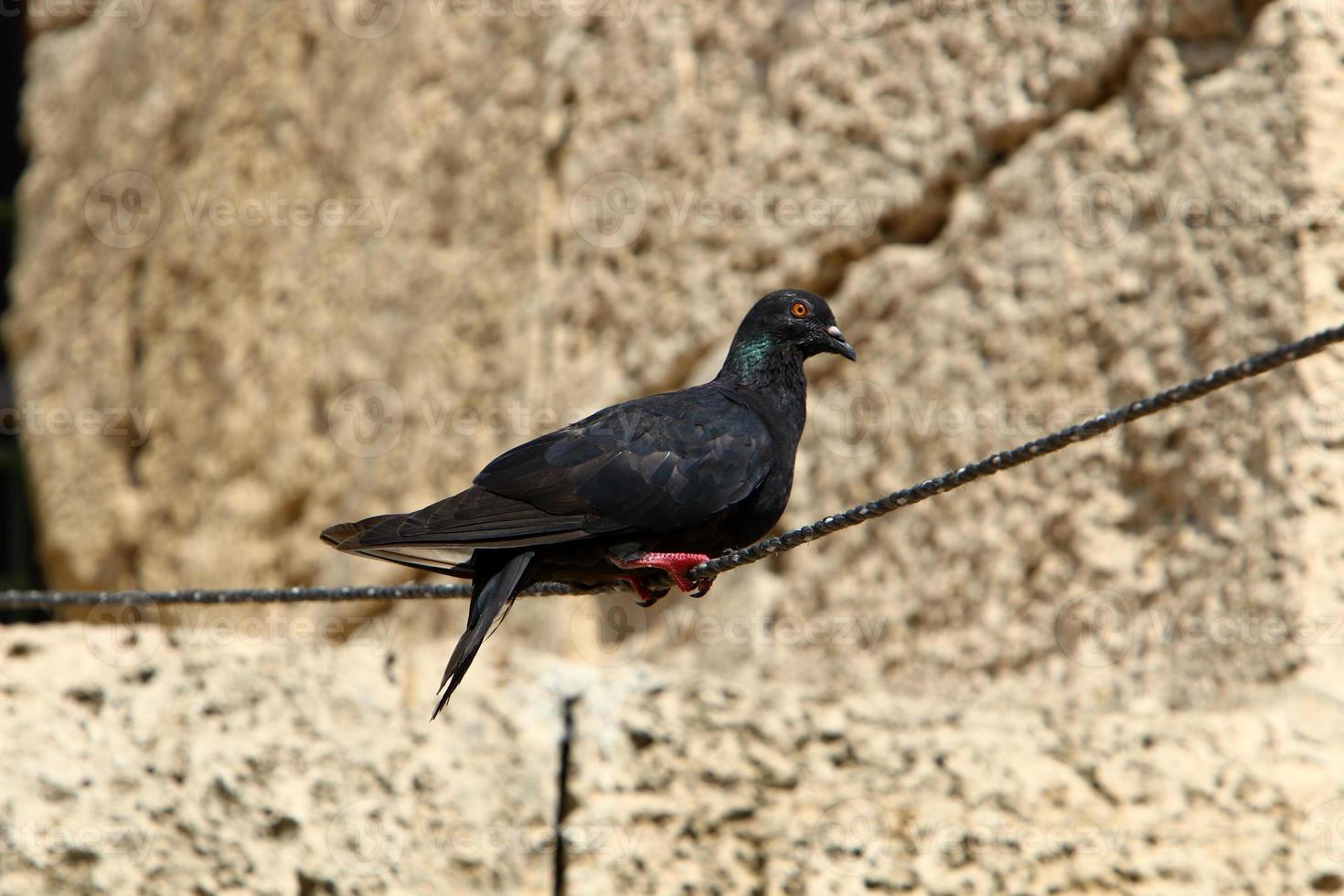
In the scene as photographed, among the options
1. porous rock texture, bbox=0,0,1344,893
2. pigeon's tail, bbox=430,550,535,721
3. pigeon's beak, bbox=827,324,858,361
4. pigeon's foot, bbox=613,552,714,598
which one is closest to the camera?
pigeon's tail, bbox=430,550,535,721

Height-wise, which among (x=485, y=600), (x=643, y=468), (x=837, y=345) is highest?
(x=837, y=345)

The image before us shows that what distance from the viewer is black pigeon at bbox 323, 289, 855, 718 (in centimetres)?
280

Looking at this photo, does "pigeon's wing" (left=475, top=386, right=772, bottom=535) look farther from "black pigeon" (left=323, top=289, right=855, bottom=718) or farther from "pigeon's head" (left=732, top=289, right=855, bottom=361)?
"pigeon's head" (left=732, top=289, right=855, bottom=361)

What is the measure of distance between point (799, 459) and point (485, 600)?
6.69 ft

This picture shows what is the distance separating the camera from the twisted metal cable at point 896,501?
216cm

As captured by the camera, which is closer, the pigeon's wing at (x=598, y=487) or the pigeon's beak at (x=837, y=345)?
the pigeon's wing at (x=598, y=487)

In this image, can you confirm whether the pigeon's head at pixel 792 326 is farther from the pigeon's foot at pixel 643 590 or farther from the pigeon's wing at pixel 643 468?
the pigeon's foot at pixel 643 590

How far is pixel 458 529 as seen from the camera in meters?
2.76

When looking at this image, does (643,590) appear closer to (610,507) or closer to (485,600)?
(610,507)

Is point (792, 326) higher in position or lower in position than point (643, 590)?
higher

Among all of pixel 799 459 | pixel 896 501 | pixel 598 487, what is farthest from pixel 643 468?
pixel 799 459

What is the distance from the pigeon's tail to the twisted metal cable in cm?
7

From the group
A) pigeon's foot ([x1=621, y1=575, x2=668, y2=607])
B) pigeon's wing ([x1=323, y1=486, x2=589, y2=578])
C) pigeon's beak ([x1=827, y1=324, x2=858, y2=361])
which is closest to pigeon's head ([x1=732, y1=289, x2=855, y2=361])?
pigeon's beak ([x1=827, y1=324, x2=858, y2=361])

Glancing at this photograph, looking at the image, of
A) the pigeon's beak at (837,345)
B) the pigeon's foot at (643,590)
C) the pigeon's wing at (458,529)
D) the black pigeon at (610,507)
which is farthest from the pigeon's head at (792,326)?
the pigeon's wing at (458,529)
